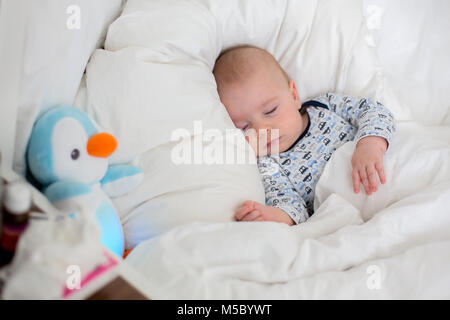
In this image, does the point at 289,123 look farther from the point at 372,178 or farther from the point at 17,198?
the point at 17,198

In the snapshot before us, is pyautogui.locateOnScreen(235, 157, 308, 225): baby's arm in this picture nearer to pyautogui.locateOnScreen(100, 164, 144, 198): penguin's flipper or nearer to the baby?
the baby

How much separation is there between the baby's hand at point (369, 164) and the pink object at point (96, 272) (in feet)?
2.12

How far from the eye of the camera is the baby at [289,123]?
1.16 m

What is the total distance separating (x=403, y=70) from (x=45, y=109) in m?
1.06

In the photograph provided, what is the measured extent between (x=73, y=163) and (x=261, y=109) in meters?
0.55

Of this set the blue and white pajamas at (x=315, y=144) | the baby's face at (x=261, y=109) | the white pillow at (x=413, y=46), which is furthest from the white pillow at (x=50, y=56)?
the white pillow at (x=413, y=46)

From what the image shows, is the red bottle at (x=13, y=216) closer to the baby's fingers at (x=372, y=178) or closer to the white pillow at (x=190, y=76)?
the white pillow at (x=190, y=76)

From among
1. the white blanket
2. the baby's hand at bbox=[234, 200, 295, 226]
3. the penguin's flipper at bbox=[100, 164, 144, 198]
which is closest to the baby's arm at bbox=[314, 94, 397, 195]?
the white blanket

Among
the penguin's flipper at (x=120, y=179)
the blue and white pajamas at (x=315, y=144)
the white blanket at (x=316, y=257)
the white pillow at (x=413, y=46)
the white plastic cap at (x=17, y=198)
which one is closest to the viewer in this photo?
the white plastic cap at (x=17, y=198)

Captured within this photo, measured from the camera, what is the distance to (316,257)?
837 mm

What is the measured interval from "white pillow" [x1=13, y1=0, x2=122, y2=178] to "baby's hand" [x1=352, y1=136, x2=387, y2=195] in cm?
66

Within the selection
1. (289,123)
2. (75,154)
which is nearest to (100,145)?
(75,154)
